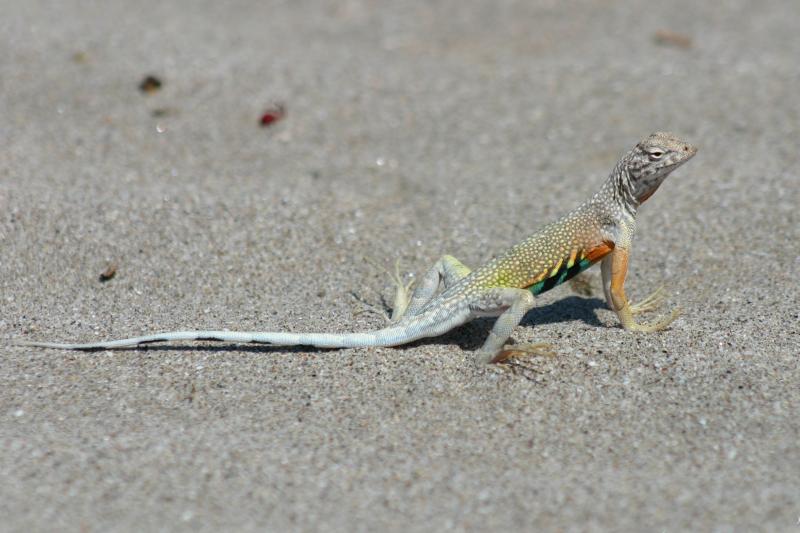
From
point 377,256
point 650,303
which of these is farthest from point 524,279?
point 377,256

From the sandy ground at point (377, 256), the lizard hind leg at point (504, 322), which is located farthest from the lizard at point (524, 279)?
the sandy ground at point (377, 256)

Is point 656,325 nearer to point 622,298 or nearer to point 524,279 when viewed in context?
point 622,298

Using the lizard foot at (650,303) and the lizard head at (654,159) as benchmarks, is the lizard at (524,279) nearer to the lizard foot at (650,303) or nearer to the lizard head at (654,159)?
the lizard head at (654,159)

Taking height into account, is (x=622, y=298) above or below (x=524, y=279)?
below

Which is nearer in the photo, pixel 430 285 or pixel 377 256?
pixel 430 285

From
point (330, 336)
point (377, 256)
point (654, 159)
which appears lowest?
point (377, 256)

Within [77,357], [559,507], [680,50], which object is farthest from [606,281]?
[680,50]

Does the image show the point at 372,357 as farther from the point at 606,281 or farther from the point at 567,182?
the point at 567,182

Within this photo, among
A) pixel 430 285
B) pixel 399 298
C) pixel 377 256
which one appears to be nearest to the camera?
pixel 430 285
